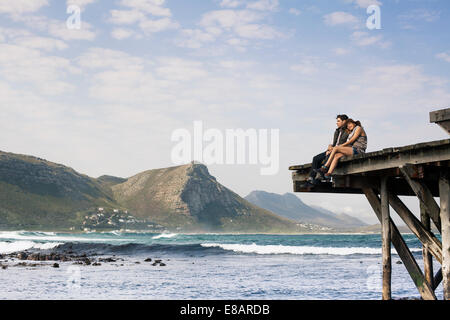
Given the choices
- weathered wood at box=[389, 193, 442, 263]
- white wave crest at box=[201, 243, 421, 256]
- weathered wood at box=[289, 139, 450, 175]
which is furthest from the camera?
white wave crest at box=[201, 243, 421, 256]

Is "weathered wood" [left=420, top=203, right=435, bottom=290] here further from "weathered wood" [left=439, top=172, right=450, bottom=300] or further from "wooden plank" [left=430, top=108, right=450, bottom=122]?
"wooden plank" [left=430, top=108, right=450, bottom=122]

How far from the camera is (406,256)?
32.6ft

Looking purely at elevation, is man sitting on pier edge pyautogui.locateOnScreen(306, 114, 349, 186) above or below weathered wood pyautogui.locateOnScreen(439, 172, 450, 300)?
above

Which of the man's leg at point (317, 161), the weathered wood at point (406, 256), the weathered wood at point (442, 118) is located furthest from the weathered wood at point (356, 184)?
the weathered wood at point (442, 118)

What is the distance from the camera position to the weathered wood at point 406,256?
31.6 ft

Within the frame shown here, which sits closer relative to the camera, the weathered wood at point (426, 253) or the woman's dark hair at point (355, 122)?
the woman's dark hair at point (355, 122)

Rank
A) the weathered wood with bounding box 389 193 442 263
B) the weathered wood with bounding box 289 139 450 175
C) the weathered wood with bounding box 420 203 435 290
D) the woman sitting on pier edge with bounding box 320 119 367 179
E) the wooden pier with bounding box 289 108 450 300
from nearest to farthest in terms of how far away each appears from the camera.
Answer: the weathered wood with bounding box 289 139 450 175, the wooden pier with bounding box 289 108 450 300, the weathered wood with bounding box 389 193 442 263, the woman sitting on pier edge with bounding box 320 119 367 179, the weathered wood with bounding box 420 203 435 290

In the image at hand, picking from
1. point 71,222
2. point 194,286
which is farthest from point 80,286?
point 71,222

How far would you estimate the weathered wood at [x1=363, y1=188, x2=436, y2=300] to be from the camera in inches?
379

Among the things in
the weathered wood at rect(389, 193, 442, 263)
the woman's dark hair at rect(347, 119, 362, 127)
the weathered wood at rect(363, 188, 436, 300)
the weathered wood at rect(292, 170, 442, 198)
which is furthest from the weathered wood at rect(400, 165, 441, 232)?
the woman's dark hair at rect(347, 119, 362, 127)

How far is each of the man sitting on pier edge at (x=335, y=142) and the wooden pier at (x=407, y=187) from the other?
0.40 meters

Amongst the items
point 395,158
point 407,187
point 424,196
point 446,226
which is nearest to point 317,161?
point 395,158

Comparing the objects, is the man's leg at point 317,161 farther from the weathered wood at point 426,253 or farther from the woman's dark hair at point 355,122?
the weathered wood at point 426,253

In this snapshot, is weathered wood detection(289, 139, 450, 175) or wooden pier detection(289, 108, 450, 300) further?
wooden pier detection(289, 108, 450, 300)
